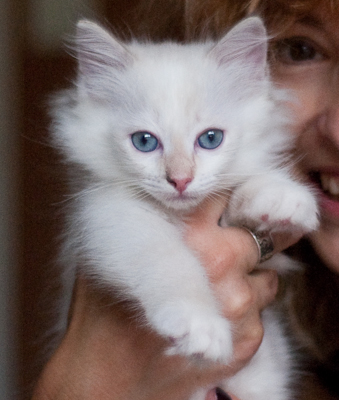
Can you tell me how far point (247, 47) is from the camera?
1366 millimetres

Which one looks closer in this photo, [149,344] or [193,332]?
[193,332]

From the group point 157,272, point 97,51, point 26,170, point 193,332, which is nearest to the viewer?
point 193,332

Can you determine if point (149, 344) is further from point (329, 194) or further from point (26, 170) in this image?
point (26, 170)

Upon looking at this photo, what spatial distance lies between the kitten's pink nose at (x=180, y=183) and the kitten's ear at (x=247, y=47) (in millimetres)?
453

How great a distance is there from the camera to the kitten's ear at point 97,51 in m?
1.27

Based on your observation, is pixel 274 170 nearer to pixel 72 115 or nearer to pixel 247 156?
pixel 247 156

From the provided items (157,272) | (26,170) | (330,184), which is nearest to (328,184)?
(330,184)

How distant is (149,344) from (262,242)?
453mm

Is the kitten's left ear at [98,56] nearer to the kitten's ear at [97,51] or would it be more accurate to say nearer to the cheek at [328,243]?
the kitten's ear at [97,51]

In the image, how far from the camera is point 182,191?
118cm

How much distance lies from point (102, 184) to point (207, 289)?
1.61 feet

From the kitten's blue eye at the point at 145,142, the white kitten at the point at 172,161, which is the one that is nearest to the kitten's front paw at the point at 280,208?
the white kitten at the point at 172,161

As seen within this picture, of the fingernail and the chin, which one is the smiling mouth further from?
the fingernail

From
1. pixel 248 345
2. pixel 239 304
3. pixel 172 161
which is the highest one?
pixel 172 161
